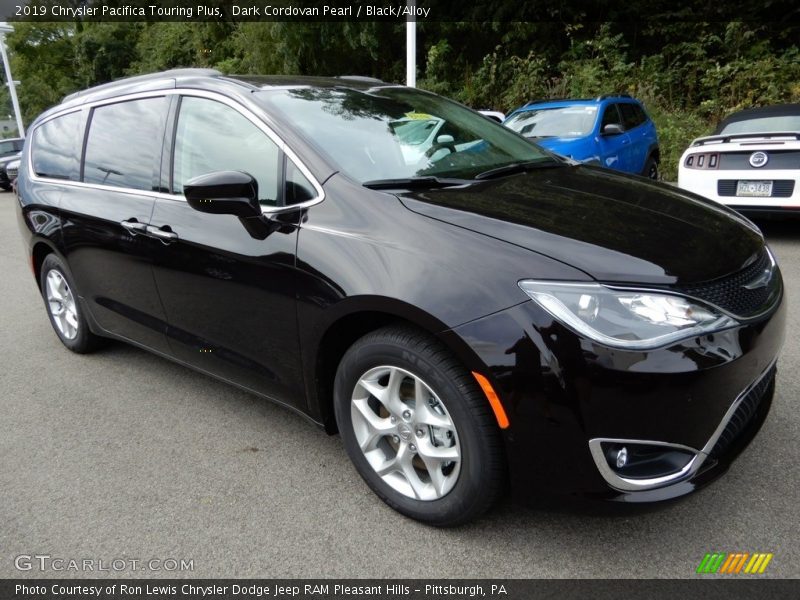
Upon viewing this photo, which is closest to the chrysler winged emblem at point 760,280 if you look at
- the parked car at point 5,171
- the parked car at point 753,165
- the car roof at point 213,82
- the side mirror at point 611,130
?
the car roof at point 213,82

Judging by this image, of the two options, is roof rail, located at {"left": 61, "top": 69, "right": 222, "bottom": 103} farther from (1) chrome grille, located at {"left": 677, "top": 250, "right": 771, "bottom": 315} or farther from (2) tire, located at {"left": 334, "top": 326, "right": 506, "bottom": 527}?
(1) chrome grille, located at {"left": 677, "top": 250, "right": 771, "bottom": 315}

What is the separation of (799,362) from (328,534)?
277 centimetres

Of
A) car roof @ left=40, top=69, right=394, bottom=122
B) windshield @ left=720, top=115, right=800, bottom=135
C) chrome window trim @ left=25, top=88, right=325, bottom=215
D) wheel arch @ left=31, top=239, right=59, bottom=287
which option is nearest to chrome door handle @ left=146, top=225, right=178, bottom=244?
chrome window trim @ left=25, top=88, right=325, bottom=215

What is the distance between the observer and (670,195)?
2717 millimetres

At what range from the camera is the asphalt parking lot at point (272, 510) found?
2.18 meters

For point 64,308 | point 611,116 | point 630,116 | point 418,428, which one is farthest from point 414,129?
point 630,116

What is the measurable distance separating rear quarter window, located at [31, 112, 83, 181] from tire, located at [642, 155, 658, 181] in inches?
334

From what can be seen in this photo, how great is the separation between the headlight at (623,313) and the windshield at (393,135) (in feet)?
3.12

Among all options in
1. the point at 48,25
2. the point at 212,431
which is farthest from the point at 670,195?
the point at 48,25

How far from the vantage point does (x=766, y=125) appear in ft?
22.2

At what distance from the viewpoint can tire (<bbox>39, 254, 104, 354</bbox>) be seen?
4070 mm

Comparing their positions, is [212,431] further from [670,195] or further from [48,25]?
[48,25]

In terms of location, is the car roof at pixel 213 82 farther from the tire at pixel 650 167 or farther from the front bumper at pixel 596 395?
the tire at pixel 650 167

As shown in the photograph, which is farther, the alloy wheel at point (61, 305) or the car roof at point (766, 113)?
the car roof at point (766, 113)
